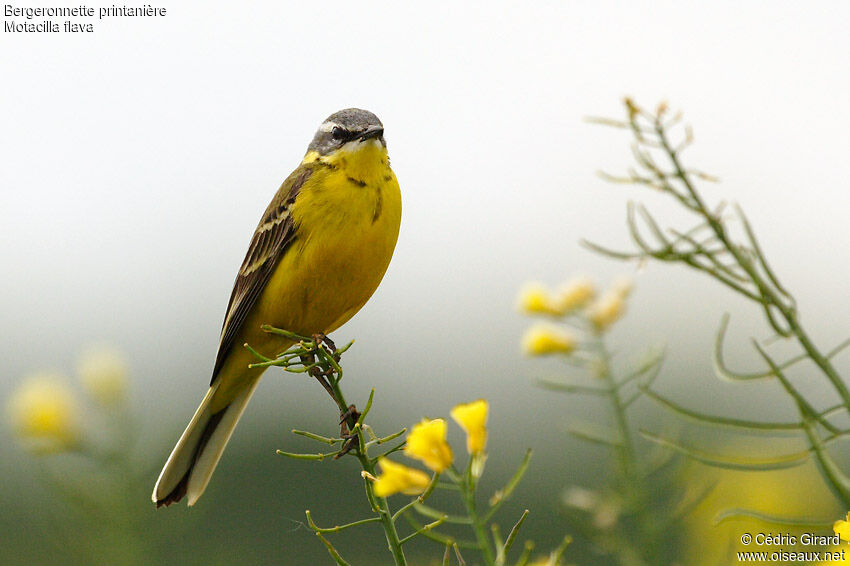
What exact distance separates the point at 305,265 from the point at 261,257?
1.72 ft

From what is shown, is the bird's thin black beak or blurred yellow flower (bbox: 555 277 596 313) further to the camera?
the bird's thin black beak

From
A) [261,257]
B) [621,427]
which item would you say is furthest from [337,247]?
[621,427]

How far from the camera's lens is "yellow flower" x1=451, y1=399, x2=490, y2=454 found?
1.83 m

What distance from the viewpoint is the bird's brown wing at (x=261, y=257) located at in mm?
4973

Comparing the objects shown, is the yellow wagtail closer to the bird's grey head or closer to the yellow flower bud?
the bird's grey head

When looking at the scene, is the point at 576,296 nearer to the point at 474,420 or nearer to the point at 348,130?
the point at 474,420

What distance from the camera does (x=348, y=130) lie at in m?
5.16

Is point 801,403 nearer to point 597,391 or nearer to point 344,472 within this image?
point 597,391

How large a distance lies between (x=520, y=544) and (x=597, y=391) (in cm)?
569

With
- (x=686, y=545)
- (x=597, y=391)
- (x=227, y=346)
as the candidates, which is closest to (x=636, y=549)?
(x=686, y=545)

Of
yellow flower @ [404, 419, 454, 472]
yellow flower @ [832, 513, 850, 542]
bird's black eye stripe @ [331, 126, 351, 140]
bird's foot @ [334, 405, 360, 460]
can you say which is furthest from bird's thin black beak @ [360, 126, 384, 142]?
yellow flower @ [832, 513, 850, 542]

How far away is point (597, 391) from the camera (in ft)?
7.47

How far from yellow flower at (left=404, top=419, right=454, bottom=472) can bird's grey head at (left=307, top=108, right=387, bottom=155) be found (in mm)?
3319

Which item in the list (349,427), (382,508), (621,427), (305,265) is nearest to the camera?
(382,508)
